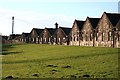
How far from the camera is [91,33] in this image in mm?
72875

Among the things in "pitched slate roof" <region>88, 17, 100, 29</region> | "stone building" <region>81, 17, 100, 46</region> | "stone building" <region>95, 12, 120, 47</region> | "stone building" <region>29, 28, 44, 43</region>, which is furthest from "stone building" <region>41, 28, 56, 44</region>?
"stone building" <region>95, 12, 120, 47</region>

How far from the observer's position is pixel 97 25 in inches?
2751

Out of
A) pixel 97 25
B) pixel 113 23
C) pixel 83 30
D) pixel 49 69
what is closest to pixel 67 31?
pixel 83 30


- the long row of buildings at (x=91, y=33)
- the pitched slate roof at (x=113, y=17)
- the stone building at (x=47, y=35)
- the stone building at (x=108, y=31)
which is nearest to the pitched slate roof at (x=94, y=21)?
the long row of buildings at (x=91, y=33)

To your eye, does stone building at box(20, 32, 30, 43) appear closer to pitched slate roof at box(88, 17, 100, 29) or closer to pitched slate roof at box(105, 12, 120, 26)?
pitched slate roof at box(88, 17, 100, 29)

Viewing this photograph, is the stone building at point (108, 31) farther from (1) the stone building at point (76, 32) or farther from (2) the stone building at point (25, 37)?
(2) the stone building at point (25, 37)

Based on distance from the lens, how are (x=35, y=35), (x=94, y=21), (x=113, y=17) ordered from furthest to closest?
1. (x=35, y=35)
2. (x=94, y=21)
3. (x=113, y=17)

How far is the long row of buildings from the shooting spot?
62.3 m

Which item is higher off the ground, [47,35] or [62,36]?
[47,35]

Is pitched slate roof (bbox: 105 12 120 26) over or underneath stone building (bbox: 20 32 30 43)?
over

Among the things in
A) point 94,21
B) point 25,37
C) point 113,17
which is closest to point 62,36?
point 94,21

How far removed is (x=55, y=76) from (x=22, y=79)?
2.27 metres

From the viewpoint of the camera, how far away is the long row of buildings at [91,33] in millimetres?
62263

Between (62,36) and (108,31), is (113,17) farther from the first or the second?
(62,36)
